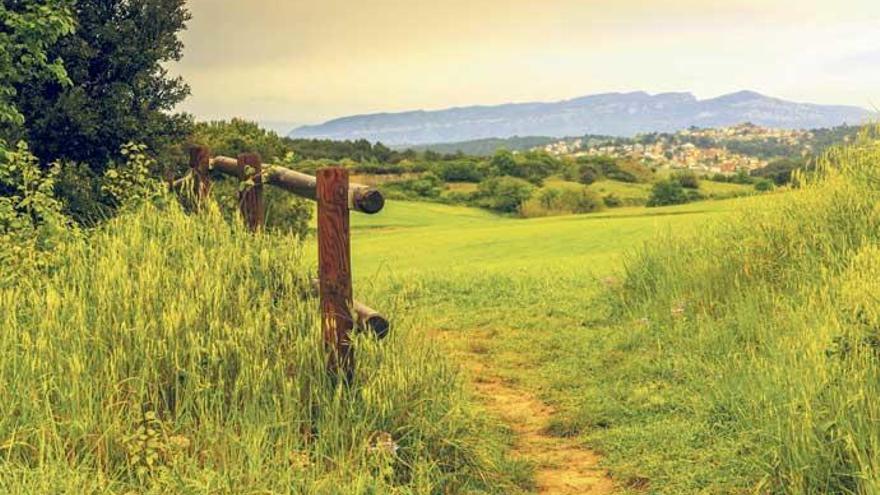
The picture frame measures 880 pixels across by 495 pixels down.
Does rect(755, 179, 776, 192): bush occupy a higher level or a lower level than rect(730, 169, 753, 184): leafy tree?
higher

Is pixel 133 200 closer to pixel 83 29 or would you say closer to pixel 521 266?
pixel 83 29

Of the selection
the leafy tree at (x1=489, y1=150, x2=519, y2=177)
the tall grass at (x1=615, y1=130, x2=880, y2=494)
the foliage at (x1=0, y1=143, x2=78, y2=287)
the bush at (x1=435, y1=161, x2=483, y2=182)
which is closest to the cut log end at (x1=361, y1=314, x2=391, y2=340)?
the tall grass at (x1=615, y1=130, x2=880, y2=494)

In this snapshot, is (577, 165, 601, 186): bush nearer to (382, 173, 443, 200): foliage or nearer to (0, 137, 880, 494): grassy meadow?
(382, 173, 443, 200): foliage

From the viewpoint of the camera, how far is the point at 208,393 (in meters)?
4.89

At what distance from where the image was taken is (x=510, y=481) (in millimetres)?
5445

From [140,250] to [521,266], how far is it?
1115 cm

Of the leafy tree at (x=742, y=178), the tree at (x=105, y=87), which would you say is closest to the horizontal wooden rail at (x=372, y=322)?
the tree at (x=105, y=87)

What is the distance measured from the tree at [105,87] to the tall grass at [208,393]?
8.56 metres

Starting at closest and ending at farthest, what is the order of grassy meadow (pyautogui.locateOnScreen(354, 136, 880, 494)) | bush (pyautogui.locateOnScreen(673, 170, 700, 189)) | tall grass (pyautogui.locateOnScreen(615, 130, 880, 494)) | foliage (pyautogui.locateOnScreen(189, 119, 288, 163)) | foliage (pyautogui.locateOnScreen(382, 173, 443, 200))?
tall grass (pyautogui.locateOnScreen(615, 130, 880, 494))
grassy meadow (pyautogui.locateOnScreen(354, 136, 880, 494))
foliage (pyautogui.locateOnScreen(189, 119, 288, 163))
foliage (pyautogui.locateOnScreen(382, 173, 443, 200))
bush (pyautogui.locateOnScreen(673, 170, 700, 189))

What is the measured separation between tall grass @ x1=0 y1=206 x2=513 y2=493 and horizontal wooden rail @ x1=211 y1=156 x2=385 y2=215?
24.4 inches

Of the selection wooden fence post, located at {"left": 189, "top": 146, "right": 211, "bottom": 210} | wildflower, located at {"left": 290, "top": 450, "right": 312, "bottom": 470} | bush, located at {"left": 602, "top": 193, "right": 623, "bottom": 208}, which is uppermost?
wooden fence post, located at {"left": 189, "top": 146, "right": 211, "bottom": 210}

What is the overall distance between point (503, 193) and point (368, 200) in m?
59.9

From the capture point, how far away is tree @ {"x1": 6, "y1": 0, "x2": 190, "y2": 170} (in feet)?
44.3

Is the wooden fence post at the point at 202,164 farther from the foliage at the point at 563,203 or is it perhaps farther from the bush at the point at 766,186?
the foliage at the point at 563,203
